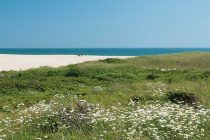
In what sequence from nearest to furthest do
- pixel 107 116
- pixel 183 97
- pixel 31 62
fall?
pixel 107 116 < pixel 183 97 < pixel 31 62

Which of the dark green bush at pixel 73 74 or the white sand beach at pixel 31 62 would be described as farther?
the white sand beach at pixel 31 62

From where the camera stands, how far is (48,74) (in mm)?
37188

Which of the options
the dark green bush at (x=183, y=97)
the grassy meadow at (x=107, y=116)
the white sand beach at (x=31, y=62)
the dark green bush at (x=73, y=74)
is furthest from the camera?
the white sand beach at (x=31, y=62)

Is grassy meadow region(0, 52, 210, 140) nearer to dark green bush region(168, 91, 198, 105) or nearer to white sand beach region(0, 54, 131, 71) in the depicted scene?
dark green bush region(168, 91, 198, 105)

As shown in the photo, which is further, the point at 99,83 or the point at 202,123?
the point at 99,83

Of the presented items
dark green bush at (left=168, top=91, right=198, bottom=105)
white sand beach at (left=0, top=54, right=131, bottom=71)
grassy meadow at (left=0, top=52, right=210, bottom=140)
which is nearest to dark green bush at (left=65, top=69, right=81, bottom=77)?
grassy meadow at (left=0, top=52, right=210, bottom=140)

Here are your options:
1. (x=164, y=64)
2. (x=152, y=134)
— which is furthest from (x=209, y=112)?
(x=164, y=64)

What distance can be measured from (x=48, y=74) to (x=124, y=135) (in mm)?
25505

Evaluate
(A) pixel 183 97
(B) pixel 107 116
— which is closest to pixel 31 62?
(A) pixel 183 97

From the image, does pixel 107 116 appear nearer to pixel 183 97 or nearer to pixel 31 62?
pixel 183 97

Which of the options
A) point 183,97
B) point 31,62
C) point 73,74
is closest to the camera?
point 183,97

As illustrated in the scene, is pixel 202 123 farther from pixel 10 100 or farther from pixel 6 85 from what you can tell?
pixel 6 85

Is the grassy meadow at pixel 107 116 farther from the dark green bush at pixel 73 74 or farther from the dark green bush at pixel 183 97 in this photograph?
the dark green bush at pixel 73 74

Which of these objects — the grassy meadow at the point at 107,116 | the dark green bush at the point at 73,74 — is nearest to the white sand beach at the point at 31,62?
the dark green bush at the point at 73,74
